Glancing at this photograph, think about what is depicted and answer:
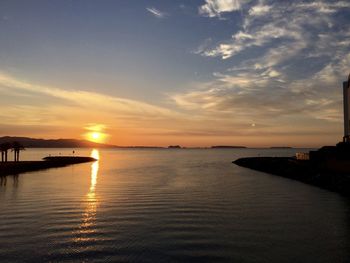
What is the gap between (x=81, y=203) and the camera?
34.3 meters

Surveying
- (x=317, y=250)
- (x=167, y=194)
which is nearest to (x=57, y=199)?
(x=167, y=194)

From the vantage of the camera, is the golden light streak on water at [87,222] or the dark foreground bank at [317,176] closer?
the golden light streak on water at [87,222]

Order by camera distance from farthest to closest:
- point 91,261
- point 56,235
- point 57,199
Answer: point 57,199, point 56,235, point 91,261

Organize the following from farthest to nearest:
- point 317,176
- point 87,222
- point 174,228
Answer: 1. point 317,176
2. point 87,222
3. point 174,228

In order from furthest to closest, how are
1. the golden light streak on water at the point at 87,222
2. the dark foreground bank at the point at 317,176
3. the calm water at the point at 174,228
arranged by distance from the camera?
the dark foreground bank at the point at 317,176
the golden light streak on water at the point at 87,222
the calm water at the point at 174,228

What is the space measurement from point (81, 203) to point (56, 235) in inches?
541

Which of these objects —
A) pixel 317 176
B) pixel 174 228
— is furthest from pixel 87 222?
pixel 317 176

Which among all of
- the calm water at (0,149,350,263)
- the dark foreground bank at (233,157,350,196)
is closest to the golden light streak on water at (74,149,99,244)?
the calm water at (0,149,350,263)

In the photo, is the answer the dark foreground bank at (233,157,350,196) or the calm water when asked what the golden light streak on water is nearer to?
the calm water

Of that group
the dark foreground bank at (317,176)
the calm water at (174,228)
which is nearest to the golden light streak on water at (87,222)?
the calm water at (174,228)

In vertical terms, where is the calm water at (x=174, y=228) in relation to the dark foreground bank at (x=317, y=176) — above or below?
below

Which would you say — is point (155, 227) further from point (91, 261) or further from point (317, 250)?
point (317, 250)

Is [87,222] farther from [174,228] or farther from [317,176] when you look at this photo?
[317,176]

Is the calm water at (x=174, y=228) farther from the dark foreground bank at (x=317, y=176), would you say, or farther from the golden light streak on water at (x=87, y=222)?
the dark foreground bank at (x=317, y=176)
